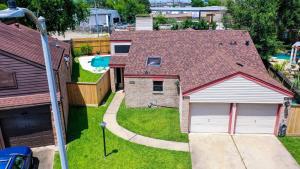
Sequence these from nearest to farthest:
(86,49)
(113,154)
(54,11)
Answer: (113,154)
(54,11)
(86,49)

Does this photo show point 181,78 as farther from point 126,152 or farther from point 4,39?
point 4,39

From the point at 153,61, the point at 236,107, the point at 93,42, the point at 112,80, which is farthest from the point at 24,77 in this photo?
the point at 93,42

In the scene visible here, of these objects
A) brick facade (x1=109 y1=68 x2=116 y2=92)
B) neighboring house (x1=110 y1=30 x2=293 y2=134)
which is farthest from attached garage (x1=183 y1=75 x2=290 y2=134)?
brick facade (x1=109 y1=68 x2=116 y2=92)

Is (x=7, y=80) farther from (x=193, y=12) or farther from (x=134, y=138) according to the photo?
(x=193, y=12)

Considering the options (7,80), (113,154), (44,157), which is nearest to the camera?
(7,80)

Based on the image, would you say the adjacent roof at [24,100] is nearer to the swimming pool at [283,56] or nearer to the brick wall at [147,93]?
the brick wall at [147,93]

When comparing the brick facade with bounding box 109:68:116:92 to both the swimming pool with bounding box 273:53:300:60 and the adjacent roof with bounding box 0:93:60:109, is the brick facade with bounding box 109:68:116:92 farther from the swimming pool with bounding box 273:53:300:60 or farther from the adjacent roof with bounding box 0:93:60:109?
the swimming pool with bounding box 273:53:300:60
